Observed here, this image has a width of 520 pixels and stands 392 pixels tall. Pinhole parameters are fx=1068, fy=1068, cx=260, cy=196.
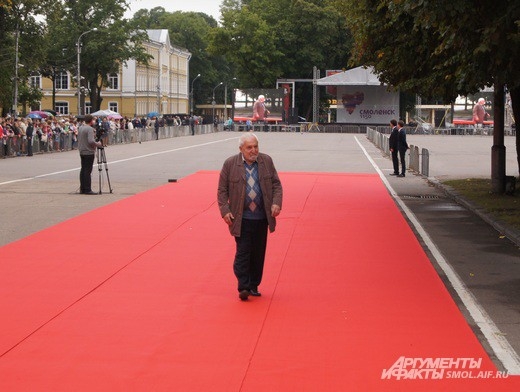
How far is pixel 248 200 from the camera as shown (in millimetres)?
10852

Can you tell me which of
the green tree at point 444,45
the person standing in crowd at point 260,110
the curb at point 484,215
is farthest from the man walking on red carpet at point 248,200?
the person standing in crowd at point 260,110

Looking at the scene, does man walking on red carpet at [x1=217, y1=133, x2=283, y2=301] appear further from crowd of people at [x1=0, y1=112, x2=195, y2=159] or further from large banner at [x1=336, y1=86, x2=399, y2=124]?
large banner at [x1=336, y1=86, x2=399, y2=124]

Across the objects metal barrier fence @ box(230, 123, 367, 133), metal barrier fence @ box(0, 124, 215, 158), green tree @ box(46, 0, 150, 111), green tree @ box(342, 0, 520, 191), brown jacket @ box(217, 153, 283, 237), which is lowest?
metal barrier fence @ box(230, 123, 367, 133)

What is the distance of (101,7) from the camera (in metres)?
98.6

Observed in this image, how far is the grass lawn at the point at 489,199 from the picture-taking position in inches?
779

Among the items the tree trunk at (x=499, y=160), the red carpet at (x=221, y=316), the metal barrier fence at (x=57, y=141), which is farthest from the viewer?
the metal barrier fence at (x=57, y=141)

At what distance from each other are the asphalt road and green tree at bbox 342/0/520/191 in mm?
2553

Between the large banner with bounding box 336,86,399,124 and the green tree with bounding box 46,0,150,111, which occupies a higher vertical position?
the green tree with bounding box 46,0,150,111

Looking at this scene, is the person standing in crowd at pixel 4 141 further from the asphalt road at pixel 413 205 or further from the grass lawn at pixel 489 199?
the grass lawn at pixel 489 199

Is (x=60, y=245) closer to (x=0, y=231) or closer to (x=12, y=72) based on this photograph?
(x=0, y=231)

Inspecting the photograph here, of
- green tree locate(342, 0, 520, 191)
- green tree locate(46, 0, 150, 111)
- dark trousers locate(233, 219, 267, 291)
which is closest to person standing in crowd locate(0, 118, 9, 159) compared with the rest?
green tree locate(342, 0, 520, 191)

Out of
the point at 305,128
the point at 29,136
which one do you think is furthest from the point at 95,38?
the point at 29,136

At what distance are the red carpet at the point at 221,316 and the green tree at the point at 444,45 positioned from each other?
9.96 ft

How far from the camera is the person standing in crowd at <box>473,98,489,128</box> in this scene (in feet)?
347
